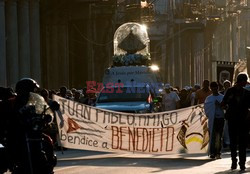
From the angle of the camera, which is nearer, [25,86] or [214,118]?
[25,86]

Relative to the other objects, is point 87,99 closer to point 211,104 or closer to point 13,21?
point 211,104

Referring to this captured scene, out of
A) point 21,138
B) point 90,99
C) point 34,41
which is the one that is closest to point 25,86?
point 21,138

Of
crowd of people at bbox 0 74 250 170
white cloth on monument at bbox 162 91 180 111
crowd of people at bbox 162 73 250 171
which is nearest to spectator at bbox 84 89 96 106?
crowd of people at bbox 0 74 250 170

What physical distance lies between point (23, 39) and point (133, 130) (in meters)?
26.8

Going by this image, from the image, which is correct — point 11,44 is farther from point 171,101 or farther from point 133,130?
point 133,130

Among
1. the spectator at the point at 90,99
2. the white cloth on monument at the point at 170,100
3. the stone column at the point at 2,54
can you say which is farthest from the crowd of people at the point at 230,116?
the stone column at the point at 2,54

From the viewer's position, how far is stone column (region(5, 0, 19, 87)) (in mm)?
45906

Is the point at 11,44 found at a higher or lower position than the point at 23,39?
lower

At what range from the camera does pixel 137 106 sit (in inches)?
1070

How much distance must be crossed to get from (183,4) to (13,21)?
144ft

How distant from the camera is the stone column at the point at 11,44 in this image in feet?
151

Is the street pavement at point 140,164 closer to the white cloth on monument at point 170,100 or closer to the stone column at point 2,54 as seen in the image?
the white cloth on monument at point 170,100

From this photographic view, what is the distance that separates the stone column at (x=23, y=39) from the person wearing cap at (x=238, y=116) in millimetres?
30369

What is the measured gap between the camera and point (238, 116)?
17.3 m
